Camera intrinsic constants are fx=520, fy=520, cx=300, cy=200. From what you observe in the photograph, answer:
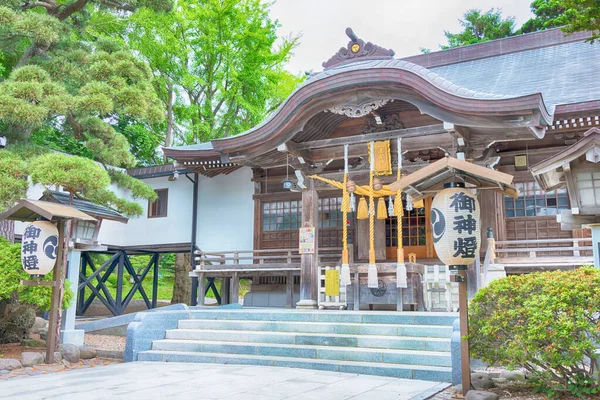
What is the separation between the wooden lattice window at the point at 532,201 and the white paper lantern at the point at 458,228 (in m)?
5.70

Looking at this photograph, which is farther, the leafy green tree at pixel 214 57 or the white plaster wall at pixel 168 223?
the leafy green tree at pixel 214 57

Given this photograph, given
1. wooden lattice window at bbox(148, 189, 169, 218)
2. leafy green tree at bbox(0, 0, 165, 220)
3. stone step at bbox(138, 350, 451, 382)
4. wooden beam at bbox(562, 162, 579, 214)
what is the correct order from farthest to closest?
wooden lattice window at bbox(148, 189, 169, 218), leafy green tree at bbox(0, 0, 165, 220), stone step at bbox(138, 350, 451, 382), wooden beam at bbox(562, 162, 579, 214)

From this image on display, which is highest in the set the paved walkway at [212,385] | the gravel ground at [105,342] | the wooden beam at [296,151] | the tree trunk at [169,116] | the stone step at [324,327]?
the tree trunk at [169,116]

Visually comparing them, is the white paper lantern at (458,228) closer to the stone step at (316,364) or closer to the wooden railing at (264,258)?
the stone step at (316,364)

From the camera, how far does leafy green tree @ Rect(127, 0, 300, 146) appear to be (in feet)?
62.0

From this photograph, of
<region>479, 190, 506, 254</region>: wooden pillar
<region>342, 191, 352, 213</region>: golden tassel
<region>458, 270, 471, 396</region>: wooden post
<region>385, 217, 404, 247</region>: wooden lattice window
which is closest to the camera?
<region>458, 270, 471, 396</region>: wooden post

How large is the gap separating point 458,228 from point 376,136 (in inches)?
181

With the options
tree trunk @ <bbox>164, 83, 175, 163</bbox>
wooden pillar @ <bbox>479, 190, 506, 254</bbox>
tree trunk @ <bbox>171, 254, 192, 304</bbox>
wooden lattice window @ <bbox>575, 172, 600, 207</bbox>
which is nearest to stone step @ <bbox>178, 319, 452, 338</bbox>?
wooden lattice window @ <bbox>575, 172, 600, 207</bbox>

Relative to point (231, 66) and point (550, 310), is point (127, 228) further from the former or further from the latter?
point (550, 310)

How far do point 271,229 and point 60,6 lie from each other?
726 cm

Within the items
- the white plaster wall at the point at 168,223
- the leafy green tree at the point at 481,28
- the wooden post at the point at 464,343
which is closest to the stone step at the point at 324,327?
the wooden post at the point at 464,343

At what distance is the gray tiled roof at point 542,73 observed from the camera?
10.5 metres

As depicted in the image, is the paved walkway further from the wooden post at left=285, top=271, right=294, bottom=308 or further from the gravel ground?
the wooden post at left=285, top=271, right=294, bottom=308

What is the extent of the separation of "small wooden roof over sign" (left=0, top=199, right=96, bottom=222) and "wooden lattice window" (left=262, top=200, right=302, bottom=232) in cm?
612
